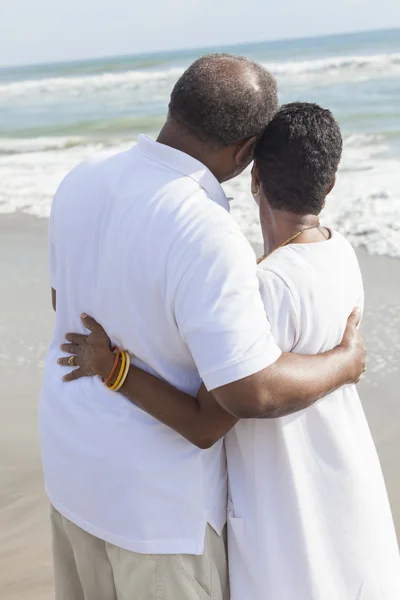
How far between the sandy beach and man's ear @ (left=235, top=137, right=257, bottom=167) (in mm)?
1854

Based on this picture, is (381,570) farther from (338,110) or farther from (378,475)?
(338,110)

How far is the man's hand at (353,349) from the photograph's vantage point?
197cm

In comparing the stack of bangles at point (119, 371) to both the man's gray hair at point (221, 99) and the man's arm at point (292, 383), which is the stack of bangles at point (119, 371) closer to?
the man's arm at point (292, 383)

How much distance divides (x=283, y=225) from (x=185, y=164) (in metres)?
0.32

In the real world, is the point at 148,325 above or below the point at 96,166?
below

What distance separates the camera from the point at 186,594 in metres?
1.87

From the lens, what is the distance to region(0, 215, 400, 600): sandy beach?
321cm

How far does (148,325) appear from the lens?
1806 millimetres

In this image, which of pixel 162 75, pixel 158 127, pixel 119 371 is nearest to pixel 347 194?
pixel 119 371

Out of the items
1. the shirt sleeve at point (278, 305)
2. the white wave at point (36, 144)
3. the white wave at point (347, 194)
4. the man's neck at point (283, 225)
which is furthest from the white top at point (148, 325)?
the white wave at point (36, 144)

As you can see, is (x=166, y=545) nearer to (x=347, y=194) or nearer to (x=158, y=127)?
(x=347, y=194)

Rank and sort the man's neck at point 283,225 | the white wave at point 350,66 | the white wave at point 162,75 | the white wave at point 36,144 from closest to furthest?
1. the man's neck at point 283,225
2. the white wave at point 36,144
3. the white wave at point 350,66
4. the white wave at point 162,75

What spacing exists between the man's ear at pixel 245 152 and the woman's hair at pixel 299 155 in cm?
3

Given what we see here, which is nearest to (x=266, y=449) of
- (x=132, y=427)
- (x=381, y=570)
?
(x=132, y=427)
